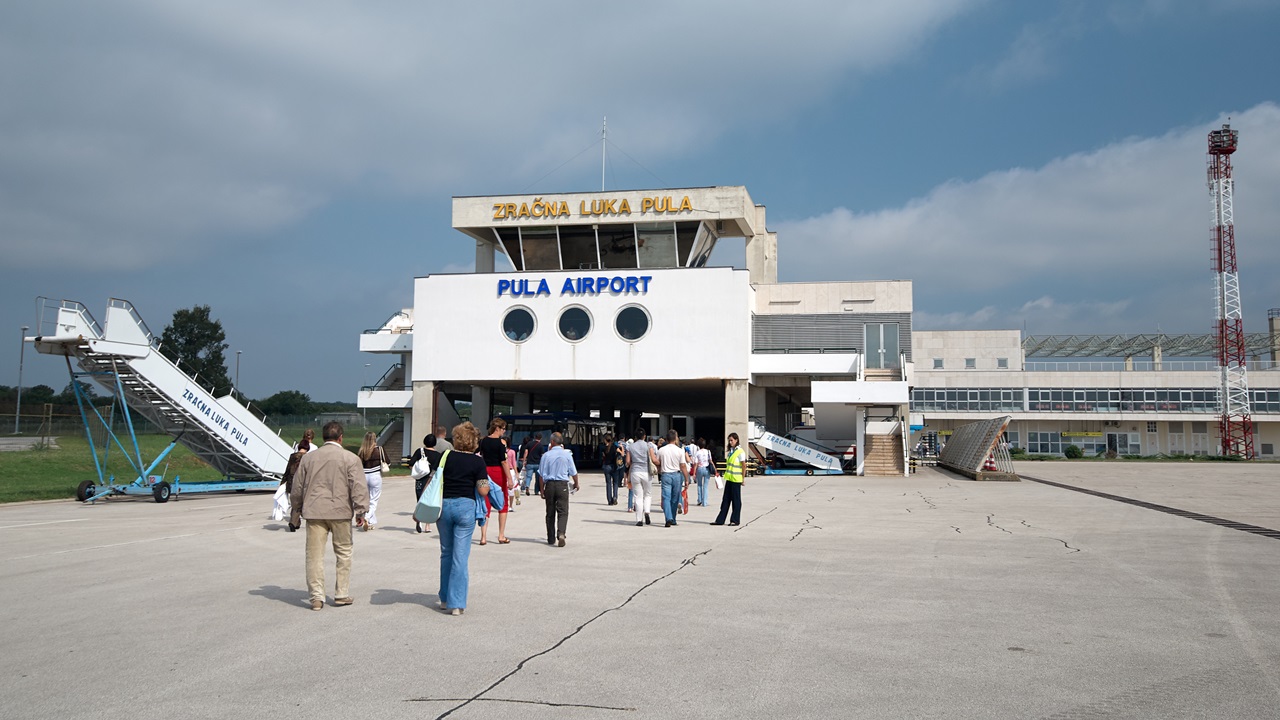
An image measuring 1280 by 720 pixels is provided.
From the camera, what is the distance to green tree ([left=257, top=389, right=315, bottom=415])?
97938 millimetres

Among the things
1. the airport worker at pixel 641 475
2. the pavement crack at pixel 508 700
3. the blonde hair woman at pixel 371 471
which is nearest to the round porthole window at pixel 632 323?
the airport worker at pixel 641 475

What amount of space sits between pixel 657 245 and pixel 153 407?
79.7 feet

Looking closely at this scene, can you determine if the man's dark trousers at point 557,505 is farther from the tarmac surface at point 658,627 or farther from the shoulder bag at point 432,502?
the shoulder bag at point 432,502

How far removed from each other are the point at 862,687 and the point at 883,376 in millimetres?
38880

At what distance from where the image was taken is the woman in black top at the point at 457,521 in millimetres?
8031

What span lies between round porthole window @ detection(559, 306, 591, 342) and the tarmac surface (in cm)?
2713

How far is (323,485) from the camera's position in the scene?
8.36m

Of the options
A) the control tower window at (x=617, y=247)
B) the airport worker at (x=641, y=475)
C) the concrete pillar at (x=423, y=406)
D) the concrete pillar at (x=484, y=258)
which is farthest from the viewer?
the concrete pillar at (x=484, y=258)

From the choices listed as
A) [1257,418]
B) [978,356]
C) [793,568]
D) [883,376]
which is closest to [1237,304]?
[1257,418]

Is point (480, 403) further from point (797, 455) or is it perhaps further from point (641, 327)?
point (797, 455)

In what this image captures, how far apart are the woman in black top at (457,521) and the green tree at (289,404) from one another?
92.8 meters

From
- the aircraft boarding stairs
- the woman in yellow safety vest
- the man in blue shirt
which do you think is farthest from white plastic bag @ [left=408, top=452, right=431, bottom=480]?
the aircraft boarding stairs

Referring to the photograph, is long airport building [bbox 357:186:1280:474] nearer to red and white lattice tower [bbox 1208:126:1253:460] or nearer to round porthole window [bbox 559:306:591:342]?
round porthole window [bbox 559:306:591:342]

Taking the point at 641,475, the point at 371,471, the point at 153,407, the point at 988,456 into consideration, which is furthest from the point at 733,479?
the point at 988,456
